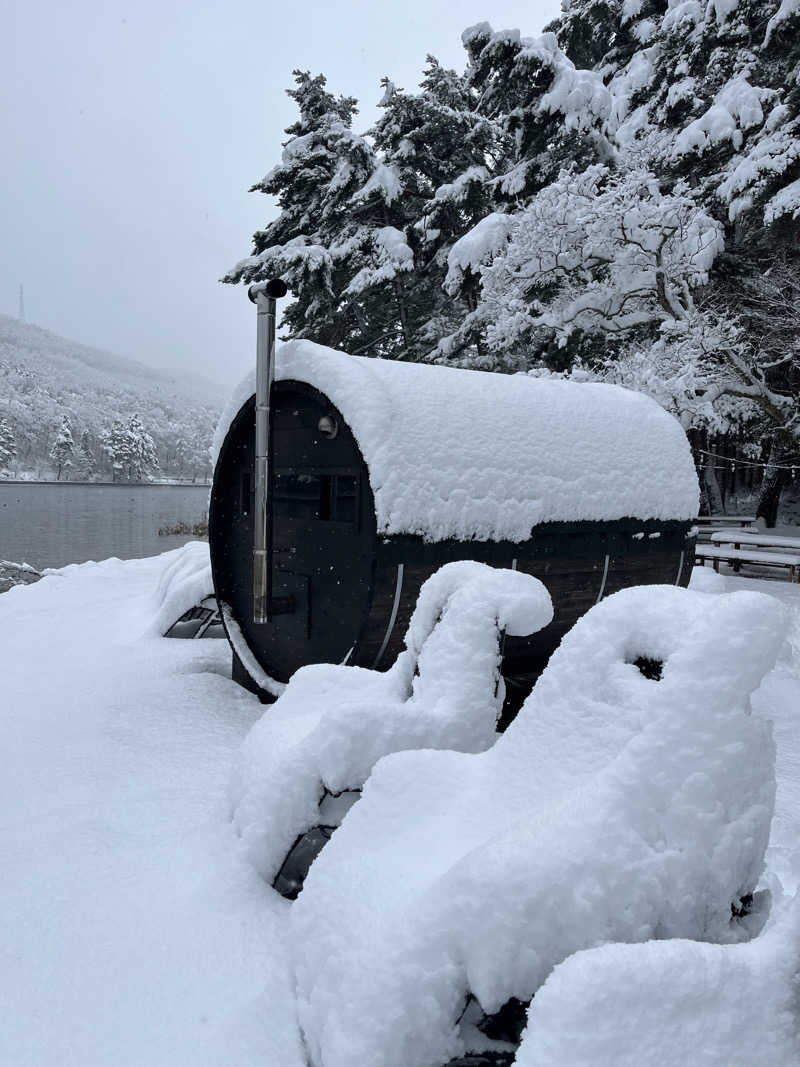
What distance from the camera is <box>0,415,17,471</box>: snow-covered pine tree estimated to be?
99.9 metres

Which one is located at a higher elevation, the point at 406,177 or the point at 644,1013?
the point at 406,177

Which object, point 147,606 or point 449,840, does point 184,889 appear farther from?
point 147,606

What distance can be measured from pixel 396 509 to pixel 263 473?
3.98 ft

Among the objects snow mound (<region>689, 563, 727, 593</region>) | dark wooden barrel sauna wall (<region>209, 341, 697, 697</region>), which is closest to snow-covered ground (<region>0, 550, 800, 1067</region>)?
dark wooden barrel sauna wall (<region>209, 341, 697, 697</region>)

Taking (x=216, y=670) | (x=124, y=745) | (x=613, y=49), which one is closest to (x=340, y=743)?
(x=124, y=745)

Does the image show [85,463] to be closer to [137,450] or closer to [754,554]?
[137,450]

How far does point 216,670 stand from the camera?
22.3ft

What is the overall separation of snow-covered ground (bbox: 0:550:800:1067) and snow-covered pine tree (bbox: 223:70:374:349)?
1570 cm

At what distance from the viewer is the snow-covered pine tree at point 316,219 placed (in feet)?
64.4

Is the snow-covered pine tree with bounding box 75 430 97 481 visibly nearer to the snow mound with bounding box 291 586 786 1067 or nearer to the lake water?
the lake water

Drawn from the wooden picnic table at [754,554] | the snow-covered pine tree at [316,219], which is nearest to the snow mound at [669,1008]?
the wooden picnic table at [754,554]

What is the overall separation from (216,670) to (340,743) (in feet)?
13.0

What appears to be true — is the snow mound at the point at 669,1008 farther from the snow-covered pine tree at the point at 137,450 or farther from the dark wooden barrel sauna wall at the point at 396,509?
the snow-covered pine tree at the point at 137,450

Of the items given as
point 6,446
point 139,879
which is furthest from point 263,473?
point 6,446
